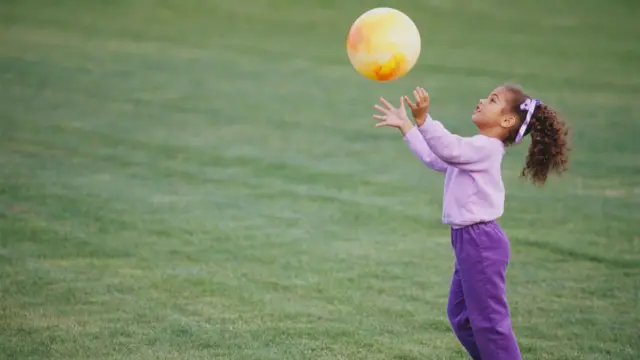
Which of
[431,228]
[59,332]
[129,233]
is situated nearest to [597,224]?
[431,228]

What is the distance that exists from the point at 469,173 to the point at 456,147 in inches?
7.8

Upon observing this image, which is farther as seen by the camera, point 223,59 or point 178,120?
point 223,59

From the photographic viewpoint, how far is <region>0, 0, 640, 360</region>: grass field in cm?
566

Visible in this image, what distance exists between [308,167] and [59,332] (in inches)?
153

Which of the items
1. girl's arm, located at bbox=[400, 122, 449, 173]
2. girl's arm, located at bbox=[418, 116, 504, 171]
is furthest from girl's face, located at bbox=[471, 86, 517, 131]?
girl's arm, located at bbox=[400, 122, 449, 173]

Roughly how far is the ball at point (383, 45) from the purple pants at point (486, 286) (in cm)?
84

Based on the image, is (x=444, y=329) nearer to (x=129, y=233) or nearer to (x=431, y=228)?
(x=431, y=228)

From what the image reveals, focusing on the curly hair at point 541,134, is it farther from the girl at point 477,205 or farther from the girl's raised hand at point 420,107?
the girl's raised hand at point 420,107

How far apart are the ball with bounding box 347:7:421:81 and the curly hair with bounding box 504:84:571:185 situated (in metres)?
0.49

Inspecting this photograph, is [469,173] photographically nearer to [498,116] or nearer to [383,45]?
[498,116]

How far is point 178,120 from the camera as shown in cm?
1045

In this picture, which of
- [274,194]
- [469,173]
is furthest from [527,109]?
[274,194]

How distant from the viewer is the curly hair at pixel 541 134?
15.0ft

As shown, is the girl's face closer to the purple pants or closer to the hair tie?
the hair tie
